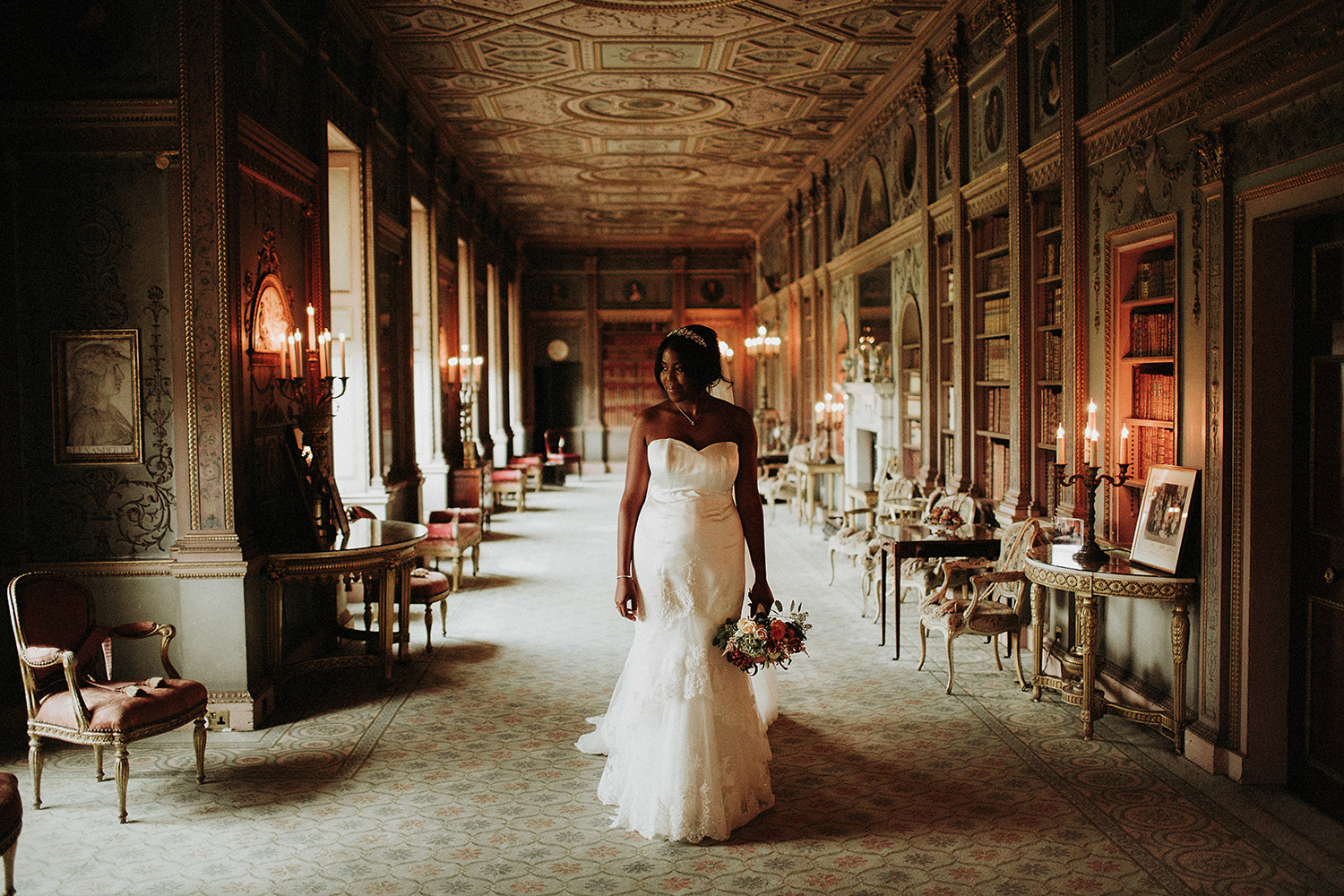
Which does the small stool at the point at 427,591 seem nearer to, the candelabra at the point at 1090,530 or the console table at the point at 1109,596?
the console table at the point at 1109,596

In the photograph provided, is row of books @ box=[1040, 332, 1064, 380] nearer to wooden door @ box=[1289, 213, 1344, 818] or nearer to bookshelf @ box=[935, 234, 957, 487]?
bookshelf @ box=[935, 234, 957, 487]

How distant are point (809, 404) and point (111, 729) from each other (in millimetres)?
11158

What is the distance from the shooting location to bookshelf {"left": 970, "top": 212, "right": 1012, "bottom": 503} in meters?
7.24

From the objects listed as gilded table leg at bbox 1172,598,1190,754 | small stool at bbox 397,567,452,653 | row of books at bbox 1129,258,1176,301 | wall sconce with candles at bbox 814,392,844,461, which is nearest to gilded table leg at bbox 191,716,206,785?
small stool at bbox 397,567,452,653

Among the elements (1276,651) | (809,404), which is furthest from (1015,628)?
(809,404)

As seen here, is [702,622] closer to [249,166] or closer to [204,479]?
[204,479]

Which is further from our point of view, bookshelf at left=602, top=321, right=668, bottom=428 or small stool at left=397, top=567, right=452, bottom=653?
bookshelf at left=602, top=321, right=668, bottom=428

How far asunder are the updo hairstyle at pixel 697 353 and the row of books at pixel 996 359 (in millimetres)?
3652

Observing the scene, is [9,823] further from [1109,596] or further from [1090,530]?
[1109,596]

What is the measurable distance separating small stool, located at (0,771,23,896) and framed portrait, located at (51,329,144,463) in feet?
7.60

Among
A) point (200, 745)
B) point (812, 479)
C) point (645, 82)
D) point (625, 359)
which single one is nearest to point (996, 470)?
point (812, 479)

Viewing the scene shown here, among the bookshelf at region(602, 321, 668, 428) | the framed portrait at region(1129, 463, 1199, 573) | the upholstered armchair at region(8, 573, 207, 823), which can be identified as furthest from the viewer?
the bookshelf at region(602, 321, 668, 428)

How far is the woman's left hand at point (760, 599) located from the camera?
167 inches

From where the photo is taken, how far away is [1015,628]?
19.2 feet
